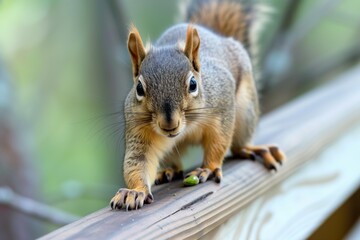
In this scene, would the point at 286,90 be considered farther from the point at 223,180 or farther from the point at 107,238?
the point at 107,238

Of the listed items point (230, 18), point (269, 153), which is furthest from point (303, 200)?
point (230, 18)

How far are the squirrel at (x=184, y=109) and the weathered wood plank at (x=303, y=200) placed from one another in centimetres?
11

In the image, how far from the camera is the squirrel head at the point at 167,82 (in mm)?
1378

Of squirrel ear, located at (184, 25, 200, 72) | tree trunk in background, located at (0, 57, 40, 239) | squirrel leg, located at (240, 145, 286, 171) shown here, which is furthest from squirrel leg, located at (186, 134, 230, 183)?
tree trunk in background, located at (0, 57, 40, 239)

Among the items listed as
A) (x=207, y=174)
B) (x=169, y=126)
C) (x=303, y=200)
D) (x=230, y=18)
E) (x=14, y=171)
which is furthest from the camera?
(x=14, y=171)

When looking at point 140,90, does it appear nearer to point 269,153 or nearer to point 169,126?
point 169,126

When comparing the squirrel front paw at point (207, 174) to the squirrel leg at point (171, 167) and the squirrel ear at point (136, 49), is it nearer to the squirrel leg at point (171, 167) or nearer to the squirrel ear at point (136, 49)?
the squirrel leg at point (171, 167)

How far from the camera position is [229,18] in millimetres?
2268

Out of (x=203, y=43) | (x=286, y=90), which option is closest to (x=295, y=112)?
(x=203, y=43)

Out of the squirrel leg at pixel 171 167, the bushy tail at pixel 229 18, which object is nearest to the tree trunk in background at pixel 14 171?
the bushy tail at pixel 229 18

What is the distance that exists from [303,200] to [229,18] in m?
0.87

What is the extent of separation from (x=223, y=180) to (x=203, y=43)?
0.61m

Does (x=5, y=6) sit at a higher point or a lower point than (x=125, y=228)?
lower

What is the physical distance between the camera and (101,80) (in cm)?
389
